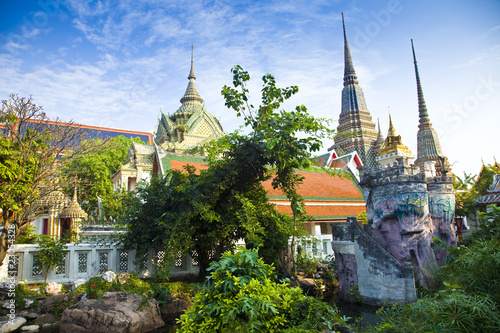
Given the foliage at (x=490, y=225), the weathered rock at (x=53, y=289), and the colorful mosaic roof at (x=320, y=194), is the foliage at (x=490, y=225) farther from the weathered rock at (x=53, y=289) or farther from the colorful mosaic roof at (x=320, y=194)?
the weathered rock at (x=53, y=289)

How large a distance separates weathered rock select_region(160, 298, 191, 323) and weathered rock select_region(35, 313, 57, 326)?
2156 millimetres

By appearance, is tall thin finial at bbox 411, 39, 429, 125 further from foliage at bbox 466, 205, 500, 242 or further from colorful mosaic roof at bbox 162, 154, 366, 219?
foliage at bbox 466, 205, 500, 242

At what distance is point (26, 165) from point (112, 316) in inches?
184

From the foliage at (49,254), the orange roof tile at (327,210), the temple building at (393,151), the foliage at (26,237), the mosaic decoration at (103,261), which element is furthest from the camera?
the temple building at (393,151)

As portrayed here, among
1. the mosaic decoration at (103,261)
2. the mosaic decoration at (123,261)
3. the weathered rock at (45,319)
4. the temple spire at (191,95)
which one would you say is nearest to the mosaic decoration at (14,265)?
the weathered rock at (45,319)

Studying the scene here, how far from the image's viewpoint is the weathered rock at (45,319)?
6.82 meters

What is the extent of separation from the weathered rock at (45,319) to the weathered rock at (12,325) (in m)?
0.24

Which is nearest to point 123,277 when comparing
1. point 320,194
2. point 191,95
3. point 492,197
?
point 320,194

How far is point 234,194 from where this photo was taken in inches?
340

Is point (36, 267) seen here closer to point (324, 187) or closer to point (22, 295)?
point (22, 295)

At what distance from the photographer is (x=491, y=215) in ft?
23.5

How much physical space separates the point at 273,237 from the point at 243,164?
215 centimetres

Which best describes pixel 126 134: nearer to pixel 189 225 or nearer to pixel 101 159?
pixel 101 159

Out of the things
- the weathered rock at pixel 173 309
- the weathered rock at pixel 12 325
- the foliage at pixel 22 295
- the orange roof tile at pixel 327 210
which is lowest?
the weathered rock at pixel 173 309
